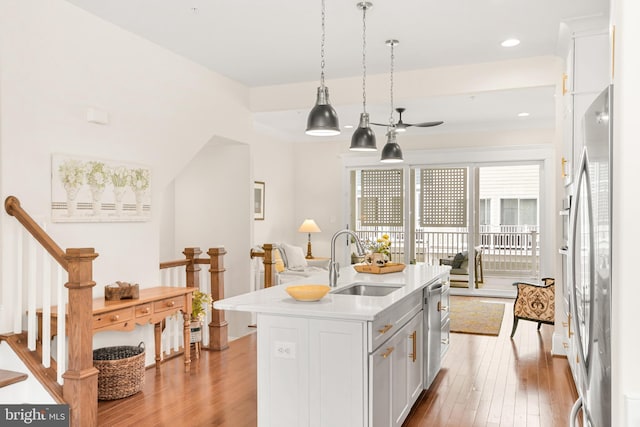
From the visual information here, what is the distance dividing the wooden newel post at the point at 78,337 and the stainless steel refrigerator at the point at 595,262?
2.71 metres

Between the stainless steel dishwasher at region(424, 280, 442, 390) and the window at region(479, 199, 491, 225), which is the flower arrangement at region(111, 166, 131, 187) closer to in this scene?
the stainless steel dishwasher at region(424, 280, 442, 390)

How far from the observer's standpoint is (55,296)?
3.70m

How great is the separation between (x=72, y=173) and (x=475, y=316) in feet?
17.7

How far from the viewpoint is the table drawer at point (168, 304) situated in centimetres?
416

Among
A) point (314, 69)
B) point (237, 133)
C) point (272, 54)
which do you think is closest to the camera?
point (272, 54)

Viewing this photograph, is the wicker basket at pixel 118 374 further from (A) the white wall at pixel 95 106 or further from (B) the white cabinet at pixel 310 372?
(B) the white cabinet at pixel 310 372

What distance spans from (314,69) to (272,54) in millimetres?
638

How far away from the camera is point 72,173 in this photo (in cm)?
378

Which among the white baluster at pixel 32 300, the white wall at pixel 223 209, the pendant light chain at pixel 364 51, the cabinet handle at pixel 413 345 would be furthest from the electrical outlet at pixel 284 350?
the white wall at pixel 223 209

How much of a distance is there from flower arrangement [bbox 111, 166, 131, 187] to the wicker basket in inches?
53.7

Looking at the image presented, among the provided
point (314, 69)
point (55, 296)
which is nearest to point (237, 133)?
point (314, 69)

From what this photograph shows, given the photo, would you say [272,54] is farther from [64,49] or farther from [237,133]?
[64,49]

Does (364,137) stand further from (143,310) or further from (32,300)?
(32,300)

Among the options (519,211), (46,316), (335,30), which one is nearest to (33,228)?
(46,316)
